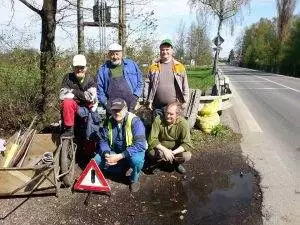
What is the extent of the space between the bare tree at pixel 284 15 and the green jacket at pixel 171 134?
5885 cm

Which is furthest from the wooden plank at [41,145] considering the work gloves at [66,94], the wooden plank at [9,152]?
the work gloves at [66,94]

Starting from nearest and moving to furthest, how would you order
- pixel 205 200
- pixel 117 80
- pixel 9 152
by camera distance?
1. pixel 205 200
2. pixel 9 152
3. pixel 117 80

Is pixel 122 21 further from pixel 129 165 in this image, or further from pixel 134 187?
pixel 134 187

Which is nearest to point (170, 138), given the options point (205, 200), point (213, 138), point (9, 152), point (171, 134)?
point (171, 134)

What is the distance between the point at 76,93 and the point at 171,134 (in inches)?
62.2

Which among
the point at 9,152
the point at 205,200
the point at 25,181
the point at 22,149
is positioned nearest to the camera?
the point at 25,181

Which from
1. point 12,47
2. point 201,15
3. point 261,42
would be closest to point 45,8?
point 12,47

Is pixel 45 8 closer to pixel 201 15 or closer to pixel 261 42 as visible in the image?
pixel 201 15

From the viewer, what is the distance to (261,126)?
11617 millimetres

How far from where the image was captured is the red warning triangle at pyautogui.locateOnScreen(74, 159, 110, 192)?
5.91 meters

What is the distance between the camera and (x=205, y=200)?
233 inches

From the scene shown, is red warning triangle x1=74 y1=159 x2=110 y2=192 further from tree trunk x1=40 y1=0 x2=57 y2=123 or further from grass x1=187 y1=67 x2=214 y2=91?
grass x1=187 y1=67 x2=214 y2=91

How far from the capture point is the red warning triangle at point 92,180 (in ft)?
19.4

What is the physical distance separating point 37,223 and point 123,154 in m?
1.53
